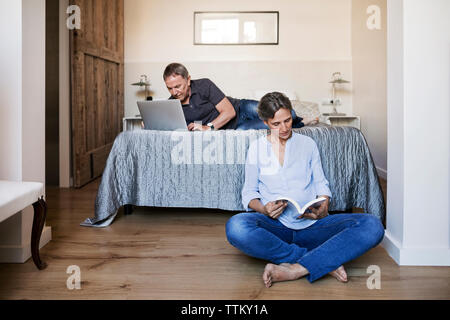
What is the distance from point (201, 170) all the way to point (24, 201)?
44.8 inches

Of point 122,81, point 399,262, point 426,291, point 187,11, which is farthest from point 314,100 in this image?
point 426,291

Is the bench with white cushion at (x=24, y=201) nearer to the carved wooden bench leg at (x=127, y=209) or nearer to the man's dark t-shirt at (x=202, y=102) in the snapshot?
the carved wooden bench leg at (x=127, y=209)

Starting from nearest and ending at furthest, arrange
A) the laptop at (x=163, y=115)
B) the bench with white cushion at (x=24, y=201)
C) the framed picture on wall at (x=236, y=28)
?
the bench with white cushion at (x=24, y=201) → the laptop at (x=163, y=115) → the framed picture on wall at (x=236, y=28)

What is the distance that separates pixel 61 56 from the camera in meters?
3.73

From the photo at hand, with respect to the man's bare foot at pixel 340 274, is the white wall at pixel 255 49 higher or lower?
higher

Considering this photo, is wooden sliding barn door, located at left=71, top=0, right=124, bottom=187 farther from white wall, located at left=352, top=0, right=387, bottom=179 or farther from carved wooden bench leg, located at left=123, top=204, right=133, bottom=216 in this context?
white wall, located at left=352, top=0, right=387, bottom=179

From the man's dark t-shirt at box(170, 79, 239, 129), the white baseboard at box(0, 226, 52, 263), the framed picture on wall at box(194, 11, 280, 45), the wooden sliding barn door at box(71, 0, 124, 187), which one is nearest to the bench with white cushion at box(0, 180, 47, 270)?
the white baseboard at box(0, 226, 52, 263)

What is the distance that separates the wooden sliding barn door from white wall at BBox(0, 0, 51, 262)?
5.80 ft

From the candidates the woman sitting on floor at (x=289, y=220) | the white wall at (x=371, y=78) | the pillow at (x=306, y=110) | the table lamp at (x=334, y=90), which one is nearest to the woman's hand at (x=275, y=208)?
the woman sitting on floor at (x=289, y=220)

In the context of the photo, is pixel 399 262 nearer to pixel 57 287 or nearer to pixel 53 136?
pixel 57 287

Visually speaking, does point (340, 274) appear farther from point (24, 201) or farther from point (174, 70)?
point (174, 70)

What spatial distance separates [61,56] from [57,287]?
108 inches

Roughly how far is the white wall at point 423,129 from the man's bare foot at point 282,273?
56cm

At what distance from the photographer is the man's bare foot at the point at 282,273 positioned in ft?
5.29
